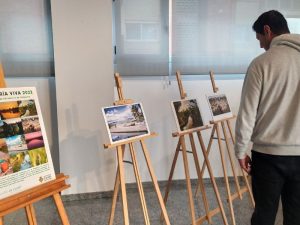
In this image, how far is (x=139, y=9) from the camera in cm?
297

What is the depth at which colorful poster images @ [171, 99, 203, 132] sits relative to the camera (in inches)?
85.9

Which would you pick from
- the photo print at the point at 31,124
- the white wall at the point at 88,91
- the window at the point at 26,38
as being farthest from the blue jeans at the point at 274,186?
the window at the point at 26,38

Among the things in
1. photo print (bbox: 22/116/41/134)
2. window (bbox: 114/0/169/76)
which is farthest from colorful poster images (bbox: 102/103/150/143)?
window (bbox: 114/0/169/76)

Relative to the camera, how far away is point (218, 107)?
8.27ft

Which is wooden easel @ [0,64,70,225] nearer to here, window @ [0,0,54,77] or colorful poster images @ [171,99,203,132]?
colorful poster images @ [171,99,203,132]

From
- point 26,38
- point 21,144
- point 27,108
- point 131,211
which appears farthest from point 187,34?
point 21,144

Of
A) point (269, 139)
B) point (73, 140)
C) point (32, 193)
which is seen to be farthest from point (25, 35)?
point (269, 139)

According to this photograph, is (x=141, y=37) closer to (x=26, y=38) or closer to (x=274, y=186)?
(x=26, y=38)

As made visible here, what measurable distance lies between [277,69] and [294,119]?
276 mm

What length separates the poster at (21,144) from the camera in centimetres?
135

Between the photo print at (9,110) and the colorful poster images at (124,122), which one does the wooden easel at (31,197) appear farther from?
the colorful poster images at (124,122)

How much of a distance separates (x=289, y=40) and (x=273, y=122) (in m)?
0.44

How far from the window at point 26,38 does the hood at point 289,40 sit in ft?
7.02

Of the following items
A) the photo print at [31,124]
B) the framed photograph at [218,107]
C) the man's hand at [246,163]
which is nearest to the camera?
the photo print at [31,124]
